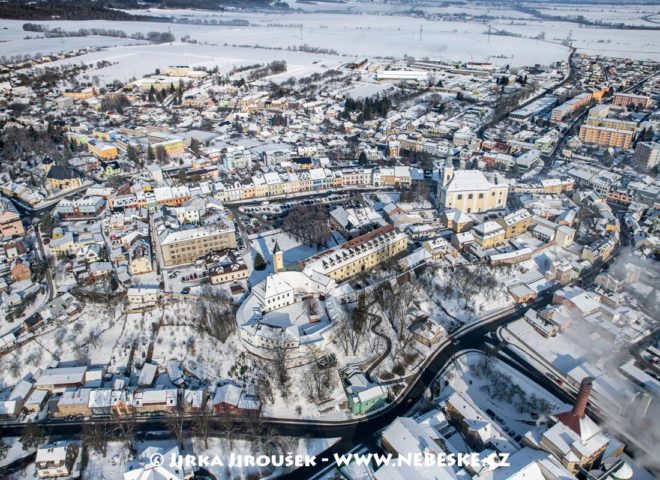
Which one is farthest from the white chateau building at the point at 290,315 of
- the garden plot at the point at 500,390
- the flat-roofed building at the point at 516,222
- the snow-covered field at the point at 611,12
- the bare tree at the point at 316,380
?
the snow-covered field at the point at 611,12

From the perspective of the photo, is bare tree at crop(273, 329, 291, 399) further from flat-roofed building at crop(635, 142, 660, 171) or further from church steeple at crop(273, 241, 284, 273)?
flat-roofed building at crop(635, 142, 660, 171)

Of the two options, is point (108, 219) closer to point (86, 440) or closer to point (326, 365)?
point (86, 440)

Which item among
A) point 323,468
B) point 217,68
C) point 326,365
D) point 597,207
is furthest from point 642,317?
point 217,68

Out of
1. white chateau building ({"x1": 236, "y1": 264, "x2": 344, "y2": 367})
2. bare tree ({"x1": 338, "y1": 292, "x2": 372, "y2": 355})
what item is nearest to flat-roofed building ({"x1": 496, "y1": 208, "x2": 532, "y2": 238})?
bare tree ({"x1": 338, "y1": 292, "x2": 372, "y2": 355})

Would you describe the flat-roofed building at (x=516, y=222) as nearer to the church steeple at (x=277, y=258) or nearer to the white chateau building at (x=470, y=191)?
the white chateau building at (x=470, y=191)

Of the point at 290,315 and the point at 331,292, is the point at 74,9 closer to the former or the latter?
the point at 331,292
